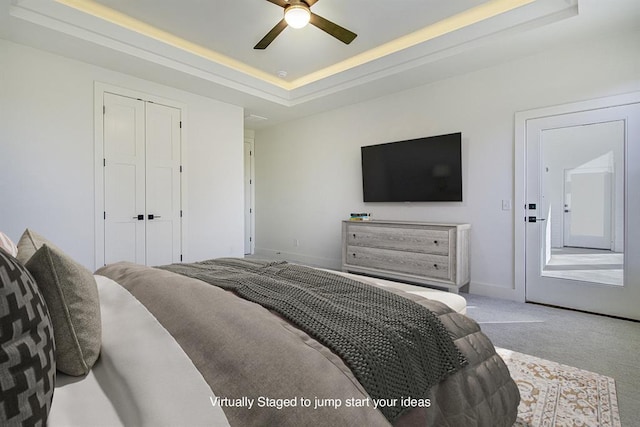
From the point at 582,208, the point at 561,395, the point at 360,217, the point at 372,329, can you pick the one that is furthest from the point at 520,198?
the point at 372,329

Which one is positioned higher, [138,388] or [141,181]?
[141,181]

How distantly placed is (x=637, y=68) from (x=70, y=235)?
586cm

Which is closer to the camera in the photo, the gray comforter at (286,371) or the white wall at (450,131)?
the gray comforter at (286,371)

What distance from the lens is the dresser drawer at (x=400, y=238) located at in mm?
3584

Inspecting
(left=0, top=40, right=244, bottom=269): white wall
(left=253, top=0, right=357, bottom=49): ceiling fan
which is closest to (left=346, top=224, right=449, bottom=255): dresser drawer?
(left=253, top=0, right=357, bottom=49): ceiling fan

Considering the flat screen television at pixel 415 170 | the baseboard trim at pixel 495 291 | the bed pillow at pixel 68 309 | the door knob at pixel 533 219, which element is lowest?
the baseboard trim at pixel 495 291

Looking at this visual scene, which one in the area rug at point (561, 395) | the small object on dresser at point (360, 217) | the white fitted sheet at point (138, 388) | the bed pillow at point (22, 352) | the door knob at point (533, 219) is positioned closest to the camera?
the bed pillow at point (22, 352)

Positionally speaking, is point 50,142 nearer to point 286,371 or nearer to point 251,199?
point 251,199

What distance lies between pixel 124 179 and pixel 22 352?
3.86 m

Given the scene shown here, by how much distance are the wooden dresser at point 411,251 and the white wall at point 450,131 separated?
0.37 metres

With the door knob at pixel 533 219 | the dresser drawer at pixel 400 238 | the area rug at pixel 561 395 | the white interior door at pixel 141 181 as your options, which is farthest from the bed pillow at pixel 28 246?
the door knob at pixel 533 219

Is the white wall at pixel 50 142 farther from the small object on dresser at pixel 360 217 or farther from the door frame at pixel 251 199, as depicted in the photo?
the small object on dresser at pixel 360 217

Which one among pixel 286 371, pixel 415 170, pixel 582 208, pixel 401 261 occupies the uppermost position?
pixel 415 170

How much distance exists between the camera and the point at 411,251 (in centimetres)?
380
